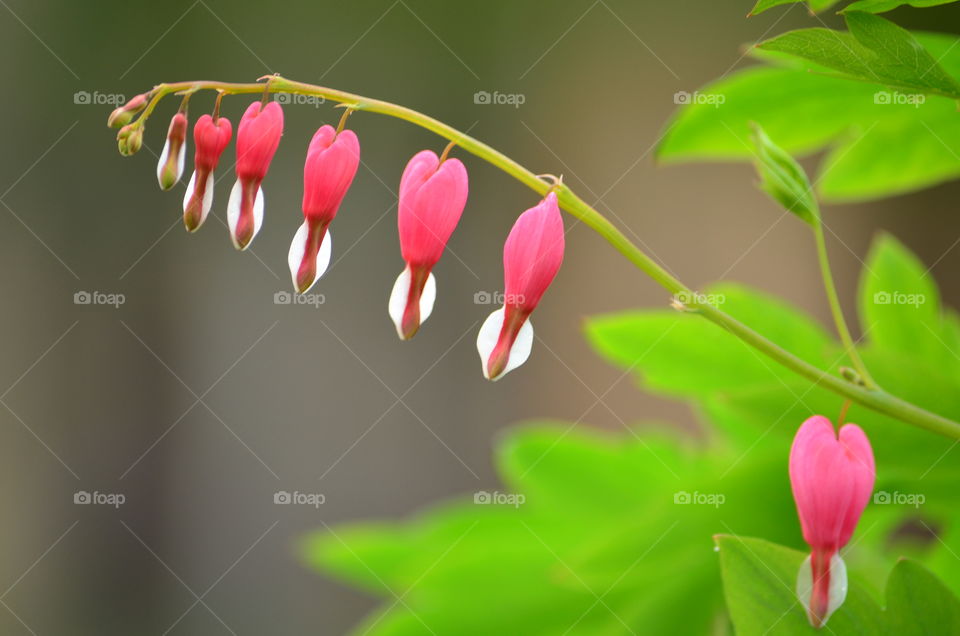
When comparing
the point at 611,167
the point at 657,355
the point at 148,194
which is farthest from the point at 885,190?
the point at 148,194

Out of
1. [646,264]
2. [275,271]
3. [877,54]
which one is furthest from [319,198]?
[275,271]

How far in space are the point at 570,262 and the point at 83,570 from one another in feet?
4.99

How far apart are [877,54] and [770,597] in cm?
27

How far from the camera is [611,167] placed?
2.59m

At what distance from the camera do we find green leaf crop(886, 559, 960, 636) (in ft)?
1.58

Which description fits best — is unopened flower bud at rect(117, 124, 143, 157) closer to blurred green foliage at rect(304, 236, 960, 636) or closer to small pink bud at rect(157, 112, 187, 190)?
small pink bud at rect(157, 112, 187, 190)

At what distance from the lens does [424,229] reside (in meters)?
0.52

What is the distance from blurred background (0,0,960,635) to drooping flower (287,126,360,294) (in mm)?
1982

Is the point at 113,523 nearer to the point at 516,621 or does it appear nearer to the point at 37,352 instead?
the point at 37,352

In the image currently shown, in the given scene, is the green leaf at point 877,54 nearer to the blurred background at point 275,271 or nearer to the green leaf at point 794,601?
the green leaf at point 794,601

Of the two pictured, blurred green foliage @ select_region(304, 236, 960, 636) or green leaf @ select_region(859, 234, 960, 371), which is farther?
green leaf @ select_region(859, 234, 960, 371)

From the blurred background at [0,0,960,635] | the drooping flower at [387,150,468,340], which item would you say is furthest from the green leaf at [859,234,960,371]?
the blurred background at [0,0,960,635]

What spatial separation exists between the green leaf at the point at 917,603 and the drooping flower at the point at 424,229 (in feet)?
0.91

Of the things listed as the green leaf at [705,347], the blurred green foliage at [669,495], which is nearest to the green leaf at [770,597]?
the blurred green foliage at [669,495]
